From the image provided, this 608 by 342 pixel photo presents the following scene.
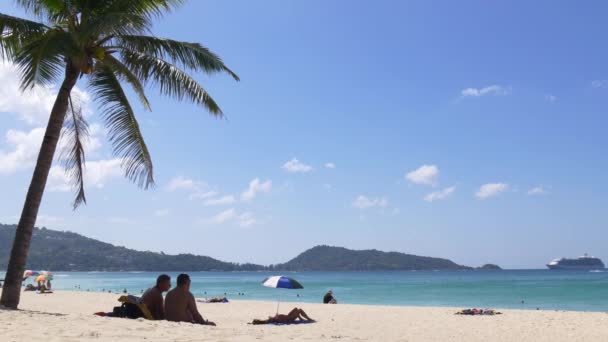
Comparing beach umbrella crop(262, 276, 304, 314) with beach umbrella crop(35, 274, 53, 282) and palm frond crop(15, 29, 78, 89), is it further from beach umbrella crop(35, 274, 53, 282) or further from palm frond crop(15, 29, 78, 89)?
beach umbrella crop(35, 274, 53, 282)

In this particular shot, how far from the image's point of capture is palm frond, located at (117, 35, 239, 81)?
11203mm

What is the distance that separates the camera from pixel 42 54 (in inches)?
360

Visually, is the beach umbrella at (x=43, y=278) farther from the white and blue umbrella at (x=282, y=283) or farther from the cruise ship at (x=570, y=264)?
the cruise ship at (x=570, y=264)

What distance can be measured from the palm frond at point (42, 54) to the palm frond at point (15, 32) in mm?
181

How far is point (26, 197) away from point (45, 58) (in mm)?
2704

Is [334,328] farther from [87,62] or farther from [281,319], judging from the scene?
[87,62]

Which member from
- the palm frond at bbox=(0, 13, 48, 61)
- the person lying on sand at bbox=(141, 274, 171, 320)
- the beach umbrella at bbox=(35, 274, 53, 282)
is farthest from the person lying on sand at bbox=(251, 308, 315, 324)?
the beach umbrella at bbox=(35, 274, 53, 282)

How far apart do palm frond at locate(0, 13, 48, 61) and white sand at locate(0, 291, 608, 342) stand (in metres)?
4.90

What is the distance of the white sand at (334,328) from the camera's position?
7.42m

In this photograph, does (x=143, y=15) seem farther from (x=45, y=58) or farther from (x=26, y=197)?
(x=26, y=197)

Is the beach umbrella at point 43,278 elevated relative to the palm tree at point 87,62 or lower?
lower

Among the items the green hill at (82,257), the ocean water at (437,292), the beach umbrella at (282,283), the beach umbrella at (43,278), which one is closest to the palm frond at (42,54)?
the beach umbrella at (282,283)

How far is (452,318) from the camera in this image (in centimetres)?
1792

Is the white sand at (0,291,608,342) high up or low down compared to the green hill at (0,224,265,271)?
down
